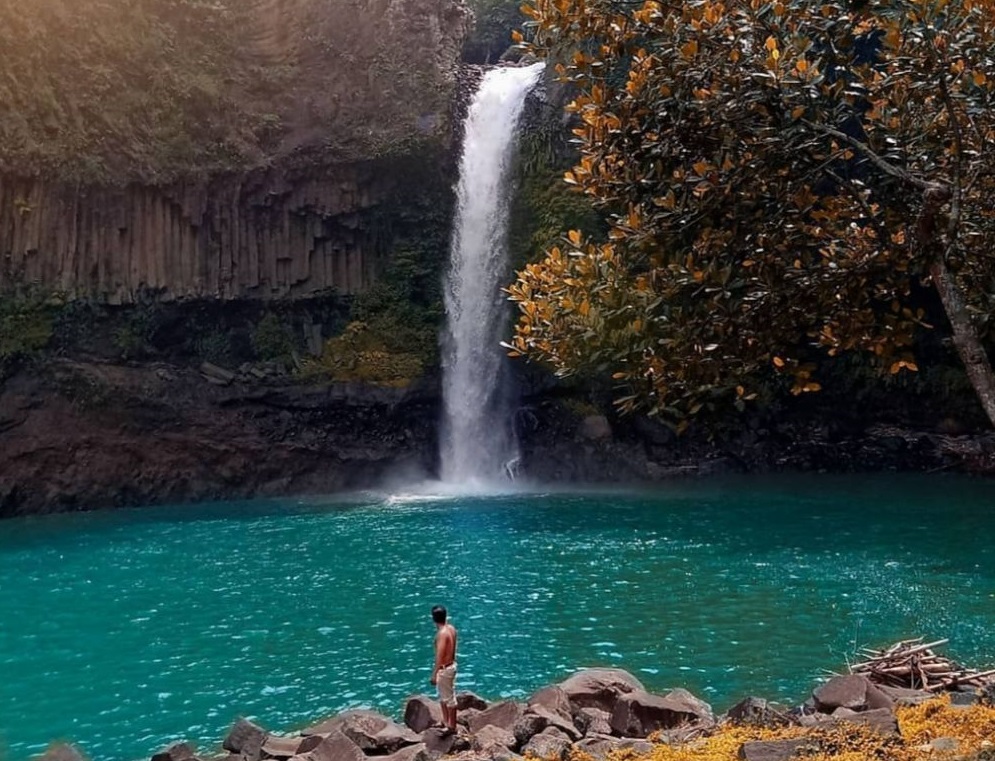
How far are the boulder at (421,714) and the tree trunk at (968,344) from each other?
18.5ft

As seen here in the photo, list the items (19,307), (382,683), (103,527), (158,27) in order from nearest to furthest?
(382,683) < (103,527) < (19,307) < (158,27)

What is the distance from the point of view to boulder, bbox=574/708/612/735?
903cm

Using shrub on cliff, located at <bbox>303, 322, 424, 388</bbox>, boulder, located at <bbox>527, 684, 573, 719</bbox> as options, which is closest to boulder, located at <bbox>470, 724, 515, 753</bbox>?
boulder, located at <bbox>527, 684, 573, 719</bbox>

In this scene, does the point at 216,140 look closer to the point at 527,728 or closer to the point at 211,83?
the point at 211,83

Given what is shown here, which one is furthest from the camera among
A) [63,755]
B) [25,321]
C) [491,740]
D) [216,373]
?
[216,373]

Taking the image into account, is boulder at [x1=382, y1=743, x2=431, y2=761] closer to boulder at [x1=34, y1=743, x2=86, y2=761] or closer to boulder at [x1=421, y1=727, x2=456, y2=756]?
boulder at [x1=421, y1=727, x2=456, y2=756]

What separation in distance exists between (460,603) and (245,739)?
6488mm

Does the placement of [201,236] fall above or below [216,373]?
above

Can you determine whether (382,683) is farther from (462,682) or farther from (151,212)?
(151,212)

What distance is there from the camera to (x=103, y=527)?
84.1 ft

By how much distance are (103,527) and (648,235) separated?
22.1 metres

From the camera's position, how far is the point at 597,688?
9.91m

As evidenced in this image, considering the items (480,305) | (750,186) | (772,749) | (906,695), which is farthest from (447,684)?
(480,305)

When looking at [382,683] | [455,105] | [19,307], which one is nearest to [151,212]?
[19,307]
